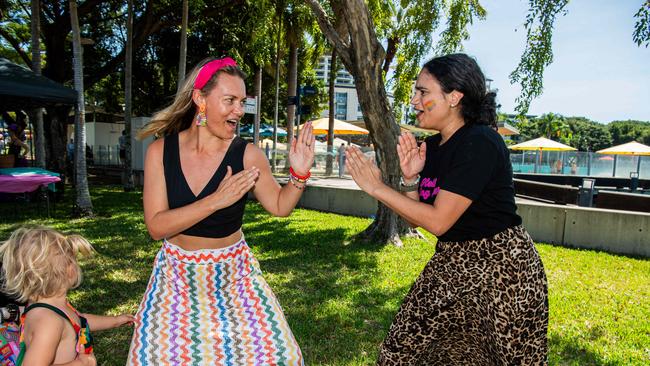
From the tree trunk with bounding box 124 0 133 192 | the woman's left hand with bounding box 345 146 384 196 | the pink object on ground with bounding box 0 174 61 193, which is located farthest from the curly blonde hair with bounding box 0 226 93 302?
the tree trunk with bounding box 124 0 133 192

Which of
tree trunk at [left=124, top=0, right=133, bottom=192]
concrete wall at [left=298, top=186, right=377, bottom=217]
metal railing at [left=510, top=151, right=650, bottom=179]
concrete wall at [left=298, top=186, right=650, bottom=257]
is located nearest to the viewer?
concrete wall at [left=298, top=186, right=650, bottom=257]

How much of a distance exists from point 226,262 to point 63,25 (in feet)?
59.4

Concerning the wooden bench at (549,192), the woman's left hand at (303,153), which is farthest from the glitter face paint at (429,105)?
the wooden bench at (549,192)

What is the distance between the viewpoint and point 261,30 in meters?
13.1

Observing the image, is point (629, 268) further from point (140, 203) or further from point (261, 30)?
point (140, 203)

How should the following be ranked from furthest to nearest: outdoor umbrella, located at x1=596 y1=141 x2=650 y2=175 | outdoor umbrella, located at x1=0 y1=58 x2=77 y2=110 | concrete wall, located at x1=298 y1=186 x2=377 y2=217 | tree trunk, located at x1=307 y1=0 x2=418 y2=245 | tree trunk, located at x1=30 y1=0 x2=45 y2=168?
1. outdoor umbrella, located at x1=596 y1=141 x2=650 y2=175
2. tree trunk, located at x1=30 y1=0 x2=45 y2=168
3. concrete wall, located at x1=298 y1=186 x2=377 y2=217
4. outdoor umbrella, located at x1=0 y1=58 x2=77 y2=110
5. tree trunk, located at x1=307 y1=0 x2=418 y2=245

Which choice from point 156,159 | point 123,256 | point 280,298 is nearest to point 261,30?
point 123,256

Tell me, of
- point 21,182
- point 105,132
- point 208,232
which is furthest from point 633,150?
point 105,132

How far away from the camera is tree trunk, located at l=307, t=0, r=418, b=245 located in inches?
300

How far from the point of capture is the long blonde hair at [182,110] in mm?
2652

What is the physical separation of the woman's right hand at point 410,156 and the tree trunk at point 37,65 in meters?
13.5

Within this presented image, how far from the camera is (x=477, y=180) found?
2342mm

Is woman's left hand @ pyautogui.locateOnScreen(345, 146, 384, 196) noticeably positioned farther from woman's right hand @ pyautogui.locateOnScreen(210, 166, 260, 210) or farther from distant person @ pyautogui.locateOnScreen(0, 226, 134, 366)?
distant person @ pyautogui.locateOnScreen(0, 226, 134, 366)

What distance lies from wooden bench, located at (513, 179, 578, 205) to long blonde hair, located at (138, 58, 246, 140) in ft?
37.6
